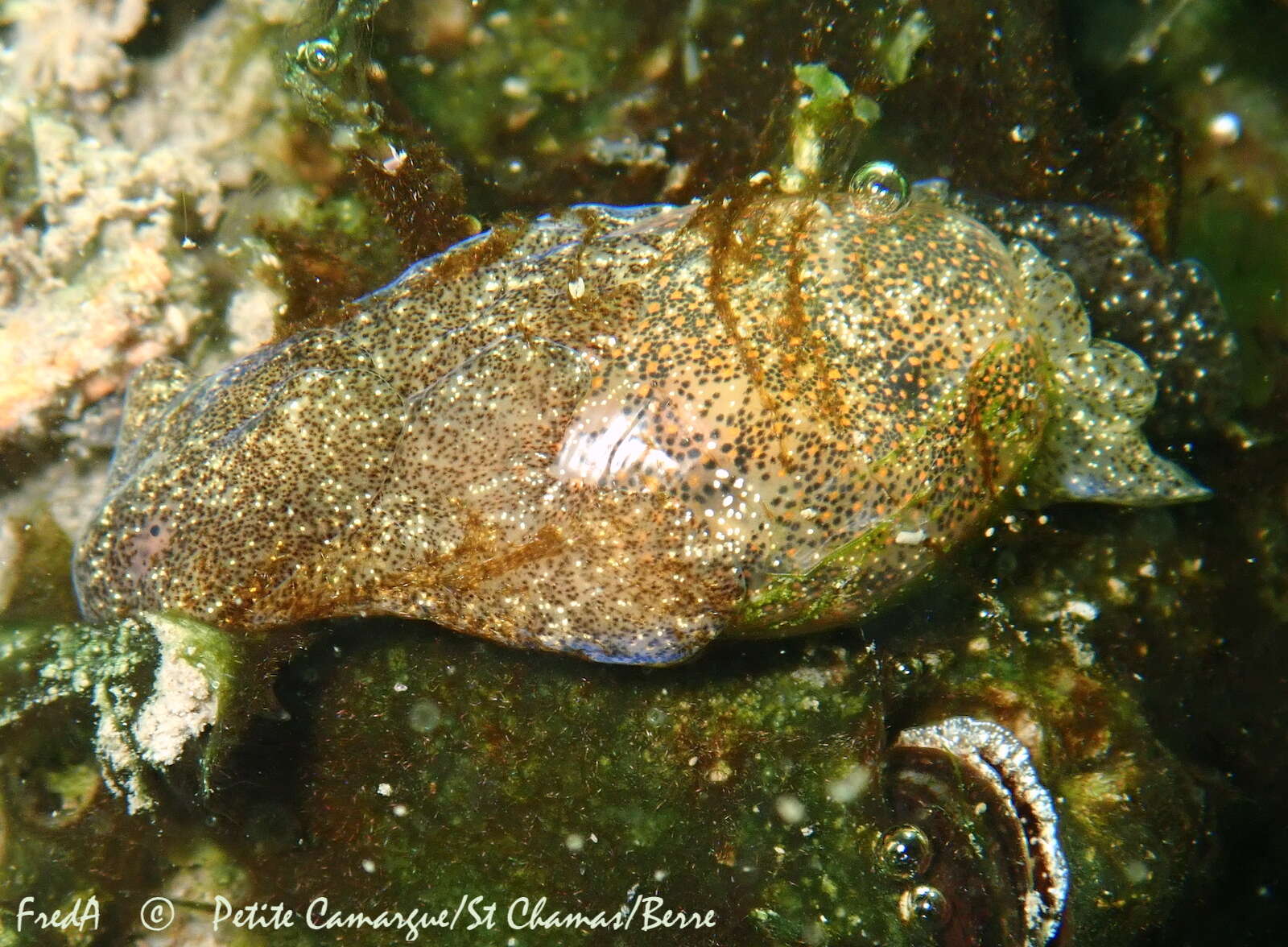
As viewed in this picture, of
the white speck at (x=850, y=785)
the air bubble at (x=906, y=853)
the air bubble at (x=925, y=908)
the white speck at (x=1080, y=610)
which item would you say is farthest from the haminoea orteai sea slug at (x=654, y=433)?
the air bubble at (x=925, y=908)

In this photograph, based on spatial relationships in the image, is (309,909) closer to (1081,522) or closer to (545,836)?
(545,836)

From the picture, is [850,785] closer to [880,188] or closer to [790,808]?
[790,808]

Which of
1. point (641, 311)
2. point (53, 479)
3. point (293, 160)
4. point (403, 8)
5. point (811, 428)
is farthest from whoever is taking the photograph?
point (53, 479)

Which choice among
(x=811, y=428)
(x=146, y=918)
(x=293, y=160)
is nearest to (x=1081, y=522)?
(x=811, y=428)

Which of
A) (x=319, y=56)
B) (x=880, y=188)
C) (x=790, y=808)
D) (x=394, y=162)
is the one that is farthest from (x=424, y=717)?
(x=880, y=188)

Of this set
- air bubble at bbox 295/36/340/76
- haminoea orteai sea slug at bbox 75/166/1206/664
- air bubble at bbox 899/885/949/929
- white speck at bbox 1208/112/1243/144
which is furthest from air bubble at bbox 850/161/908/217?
air bubble at bbox 899/885/949/929

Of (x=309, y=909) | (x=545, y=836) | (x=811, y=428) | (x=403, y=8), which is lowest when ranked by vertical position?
(x=309, y=909)

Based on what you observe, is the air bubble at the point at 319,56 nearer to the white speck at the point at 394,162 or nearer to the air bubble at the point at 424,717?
the white speck at the point at 394,162

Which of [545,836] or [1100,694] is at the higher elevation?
[1100,694]
